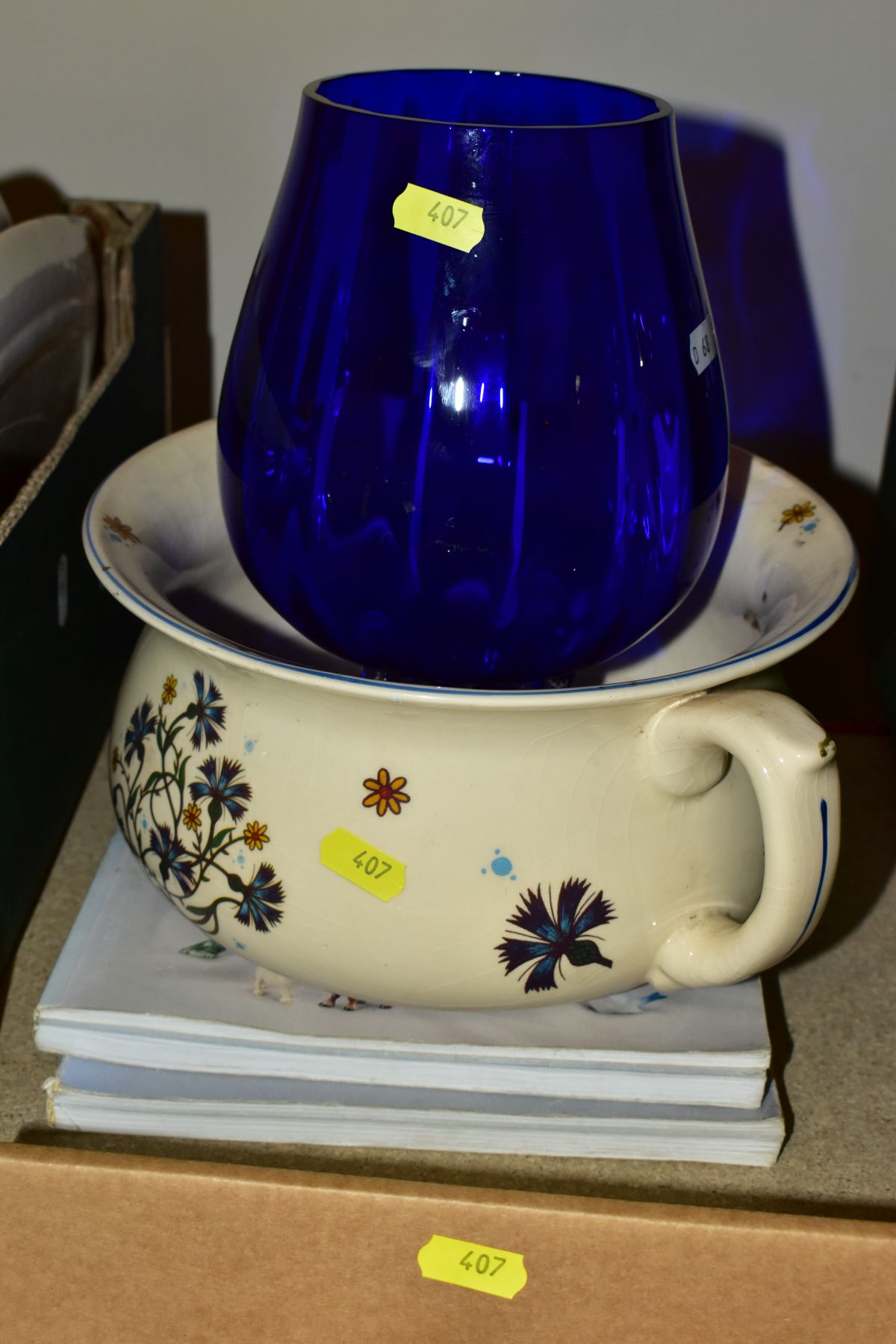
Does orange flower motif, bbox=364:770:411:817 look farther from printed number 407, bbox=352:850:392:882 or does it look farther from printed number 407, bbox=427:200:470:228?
printed number 407, bbox=427:200:470:228

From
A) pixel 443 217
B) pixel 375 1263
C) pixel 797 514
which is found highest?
pixel 443 217

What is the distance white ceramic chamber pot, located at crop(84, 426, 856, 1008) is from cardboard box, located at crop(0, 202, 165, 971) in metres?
0.05

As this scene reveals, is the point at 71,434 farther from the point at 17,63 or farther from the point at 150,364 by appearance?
the point at 17,63

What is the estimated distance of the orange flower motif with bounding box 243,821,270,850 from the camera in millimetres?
459

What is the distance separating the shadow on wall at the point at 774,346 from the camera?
74cm

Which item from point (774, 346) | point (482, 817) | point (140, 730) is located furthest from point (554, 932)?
point (774, 346)

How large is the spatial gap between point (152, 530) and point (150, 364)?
21cm

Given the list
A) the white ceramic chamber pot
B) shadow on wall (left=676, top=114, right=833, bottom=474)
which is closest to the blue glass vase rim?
the white ceramic chamber pot

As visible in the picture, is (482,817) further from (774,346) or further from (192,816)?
(774,346)

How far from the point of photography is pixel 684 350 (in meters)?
0.43

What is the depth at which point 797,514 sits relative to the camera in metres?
0.54

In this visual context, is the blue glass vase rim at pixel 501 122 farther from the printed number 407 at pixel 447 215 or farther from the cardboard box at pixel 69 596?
the cardboard box at pixel 69 596

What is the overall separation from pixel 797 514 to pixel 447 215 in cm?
22

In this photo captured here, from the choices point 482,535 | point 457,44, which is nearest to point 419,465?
point 482,535
